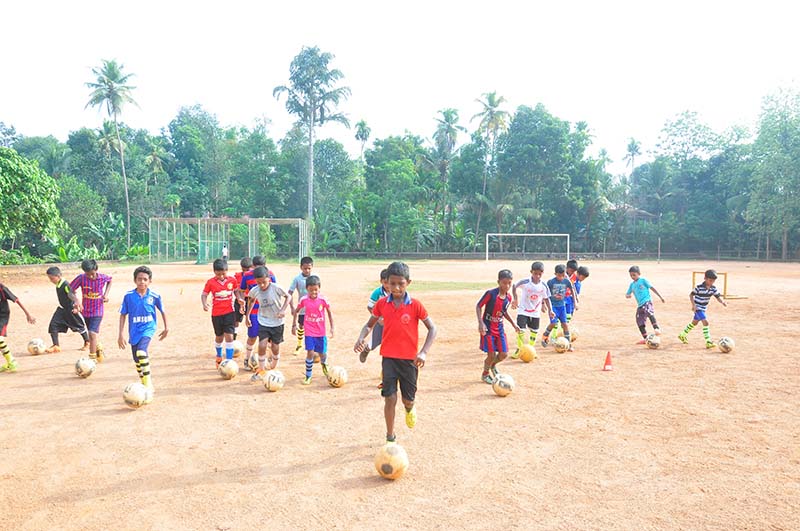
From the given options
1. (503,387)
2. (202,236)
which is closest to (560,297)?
(503,387)

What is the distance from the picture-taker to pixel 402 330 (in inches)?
211

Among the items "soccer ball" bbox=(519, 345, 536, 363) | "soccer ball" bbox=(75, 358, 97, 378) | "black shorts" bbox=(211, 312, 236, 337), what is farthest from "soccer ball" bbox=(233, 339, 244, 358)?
"soccer ball" bbox=(519, 345, 536, 363)

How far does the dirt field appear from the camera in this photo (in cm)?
423

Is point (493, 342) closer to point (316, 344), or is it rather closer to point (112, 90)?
point (316, 344)

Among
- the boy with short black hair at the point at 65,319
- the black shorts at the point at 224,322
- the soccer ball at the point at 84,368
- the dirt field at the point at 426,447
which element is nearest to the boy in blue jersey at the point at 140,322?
the dirt field at the point at 426,447

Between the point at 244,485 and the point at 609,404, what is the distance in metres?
4.76

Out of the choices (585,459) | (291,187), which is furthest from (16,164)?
(291,187)

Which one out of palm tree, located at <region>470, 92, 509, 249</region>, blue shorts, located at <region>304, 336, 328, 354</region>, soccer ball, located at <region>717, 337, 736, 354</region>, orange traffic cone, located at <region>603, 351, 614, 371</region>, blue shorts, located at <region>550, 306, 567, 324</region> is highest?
palm tree, located at <region>470, 92, 509, 249</region>

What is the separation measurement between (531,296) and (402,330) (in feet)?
16.8

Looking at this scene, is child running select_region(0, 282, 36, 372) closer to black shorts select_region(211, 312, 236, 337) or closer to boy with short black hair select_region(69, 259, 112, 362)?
boy with short black hair select_region(69, 259, 112, 362)

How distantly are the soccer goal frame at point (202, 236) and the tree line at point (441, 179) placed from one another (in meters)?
4.04

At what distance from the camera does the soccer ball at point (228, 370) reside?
27.5 ft

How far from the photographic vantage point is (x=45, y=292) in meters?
20.6

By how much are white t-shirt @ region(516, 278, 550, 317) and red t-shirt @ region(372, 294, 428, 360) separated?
16.1ft
